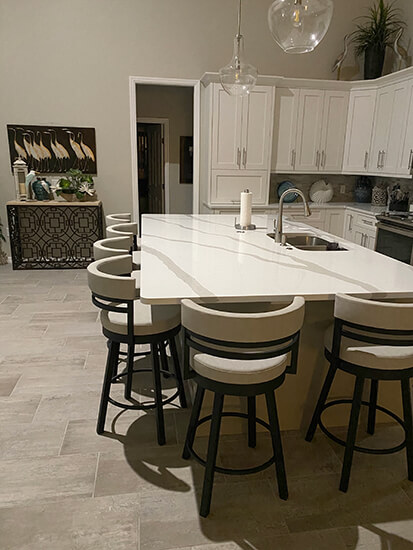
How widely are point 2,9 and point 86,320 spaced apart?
3.94 meters

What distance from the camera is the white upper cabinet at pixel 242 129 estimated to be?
514 centimetres

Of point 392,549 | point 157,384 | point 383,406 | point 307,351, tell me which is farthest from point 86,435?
point 383,406

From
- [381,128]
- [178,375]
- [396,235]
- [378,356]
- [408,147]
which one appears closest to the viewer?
[378,356]

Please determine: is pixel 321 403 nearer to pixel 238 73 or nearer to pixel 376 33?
pixel 238 73

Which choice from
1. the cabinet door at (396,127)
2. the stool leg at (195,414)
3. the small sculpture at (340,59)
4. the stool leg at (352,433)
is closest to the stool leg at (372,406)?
the stool leg at (352,433)

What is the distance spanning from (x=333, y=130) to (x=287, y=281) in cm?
430

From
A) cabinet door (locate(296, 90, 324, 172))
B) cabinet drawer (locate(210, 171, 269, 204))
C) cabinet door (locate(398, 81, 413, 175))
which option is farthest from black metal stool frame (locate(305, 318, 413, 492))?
cabinet door (locate(296, 90, 324, 172))

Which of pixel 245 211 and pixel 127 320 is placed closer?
pixel 127 320

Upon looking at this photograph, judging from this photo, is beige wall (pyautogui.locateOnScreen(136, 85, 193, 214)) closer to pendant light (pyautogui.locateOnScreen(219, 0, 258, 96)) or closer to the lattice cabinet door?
the lattice cabinet door

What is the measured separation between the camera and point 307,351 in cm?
219

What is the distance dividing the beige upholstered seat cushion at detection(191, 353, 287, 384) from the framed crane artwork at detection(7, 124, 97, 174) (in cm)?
448

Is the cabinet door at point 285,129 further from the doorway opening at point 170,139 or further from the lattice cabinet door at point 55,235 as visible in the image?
the lattice cabinet door at point 55,235

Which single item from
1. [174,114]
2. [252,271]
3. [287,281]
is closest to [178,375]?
[252,271]

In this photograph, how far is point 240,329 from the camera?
1.51 m
